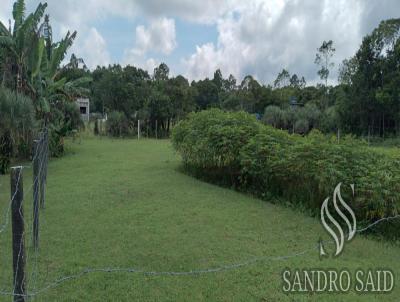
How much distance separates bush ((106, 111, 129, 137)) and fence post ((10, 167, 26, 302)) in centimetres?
2153

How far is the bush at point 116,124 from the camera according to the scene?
77.2ft

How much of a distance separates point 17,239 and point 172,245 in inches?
84.4

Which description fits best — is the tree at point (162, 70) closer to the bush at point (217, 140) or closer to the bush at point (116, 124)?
the bush at point (116, 124)

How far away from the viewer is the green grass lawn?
3.26 metres

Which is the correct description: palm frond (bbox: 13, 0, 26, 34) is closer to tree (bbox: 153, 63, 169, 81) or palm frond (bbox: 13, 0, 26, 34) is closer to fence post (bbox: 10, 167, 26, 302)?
fence post (bbox: 10, 167, 26, 302)

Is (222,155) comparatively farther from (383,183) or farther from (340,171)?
(383,183)

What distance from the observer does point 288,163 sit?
621cm

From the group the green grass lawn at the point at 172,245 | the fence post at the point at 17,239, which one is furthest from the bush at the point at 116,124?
the fence post at the point at 17,239

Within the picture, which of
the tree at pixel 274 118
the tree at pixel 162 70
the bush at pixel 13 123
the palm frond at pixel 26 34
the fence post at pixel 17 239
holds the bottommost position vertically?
the fence post at pixel 17 239

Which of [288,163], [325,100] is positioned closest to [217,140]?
[288,163]

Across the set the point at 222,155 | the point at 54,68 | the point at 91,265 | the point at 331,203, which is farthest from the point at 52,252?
the point at 54,68

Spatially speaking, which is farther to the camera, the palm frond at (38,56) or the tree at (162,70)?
the tree at (162,70)

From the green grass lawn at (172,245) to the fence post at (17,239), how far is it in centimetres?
69

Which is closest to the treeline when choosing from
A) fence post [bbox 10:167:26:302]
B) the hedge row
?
the hedge row
